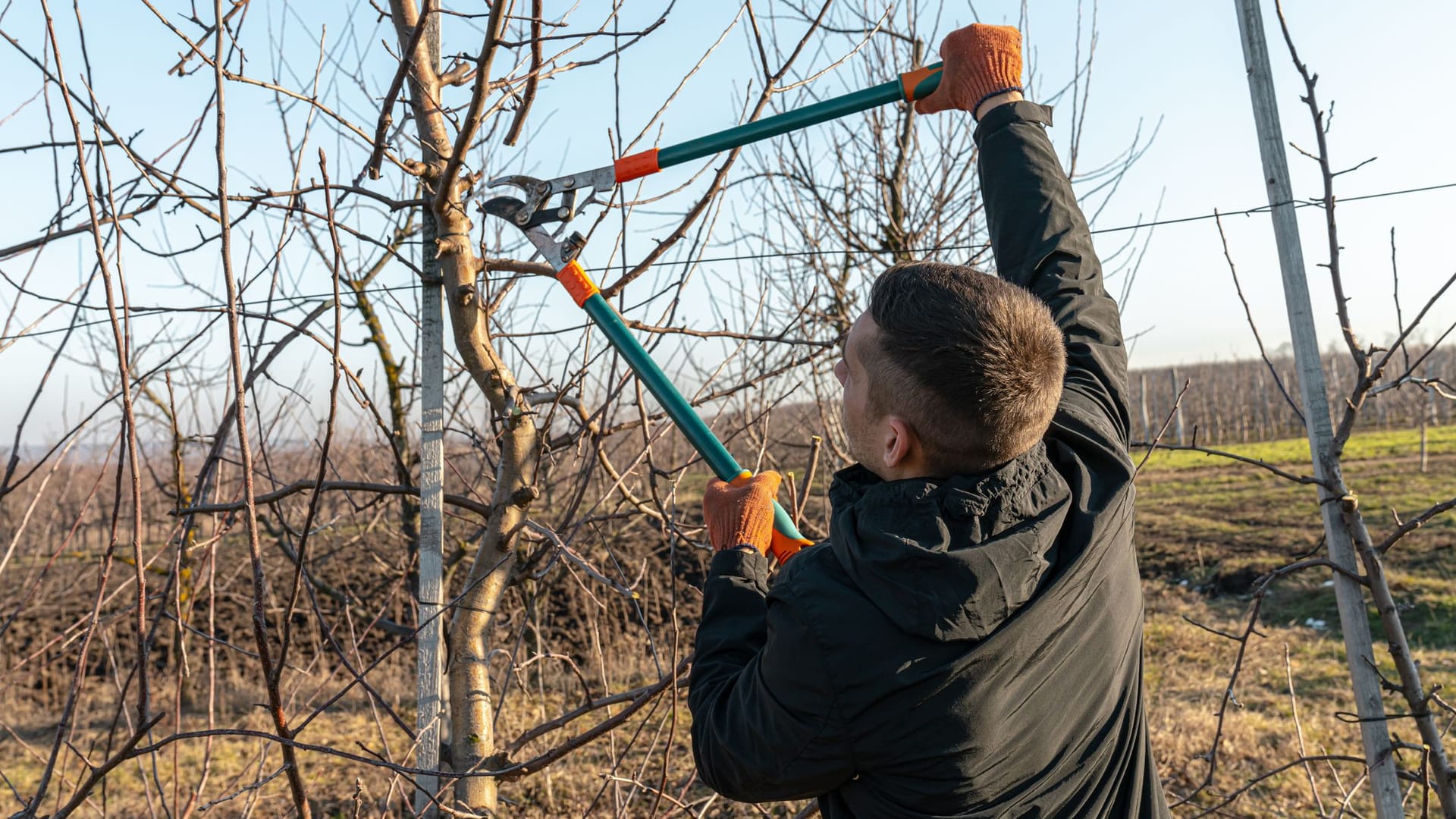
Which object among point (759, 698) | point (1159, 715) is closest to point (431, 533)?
point (759, 698)

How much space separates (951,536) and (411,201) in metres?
1.50

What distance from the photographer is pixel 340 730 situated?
7.17 metres

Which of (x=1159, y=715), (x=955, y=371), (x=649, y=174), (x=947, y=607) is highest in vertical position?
(x=649, y=174)

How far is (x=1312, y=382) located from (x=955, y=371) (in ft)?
4.37

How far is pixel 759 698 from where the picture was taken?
1176 millimetres

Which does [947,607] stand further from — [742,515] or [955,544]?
[742,515]

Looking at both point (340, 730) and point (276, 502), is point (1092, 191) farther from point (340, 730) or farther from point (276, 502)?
point (340, 730)

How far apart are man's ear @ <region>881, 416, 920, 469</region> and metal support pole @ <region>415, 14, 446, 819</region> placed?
3.36 feet

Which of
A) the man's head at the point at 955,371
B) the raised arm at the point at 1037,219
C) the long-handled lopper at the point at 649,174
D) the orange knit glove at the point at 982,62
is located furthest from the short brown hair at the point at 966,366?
the orange knit glove at the point at 982,62

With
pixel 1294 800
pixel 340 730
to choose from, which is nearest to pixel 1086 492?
pixel 1294 800

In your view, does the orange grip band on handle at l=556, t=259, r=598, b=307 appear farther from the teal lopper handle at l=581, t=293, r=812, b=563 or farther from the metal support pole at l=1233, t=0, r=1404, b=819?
the metal support pole at l=1233, t=0, r=1404, b=819

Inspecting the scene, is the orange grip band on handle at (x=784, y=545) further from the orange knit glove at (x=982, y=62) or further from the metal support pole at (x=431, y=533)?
the orange knit glove at (x=982, y=62)

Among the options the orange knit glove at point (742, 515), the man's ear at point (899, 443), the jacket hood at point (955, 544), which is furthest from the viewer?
the orange knit glove at point (742, 515)

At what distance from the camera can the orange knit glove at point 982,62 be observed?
1757 millimetres
